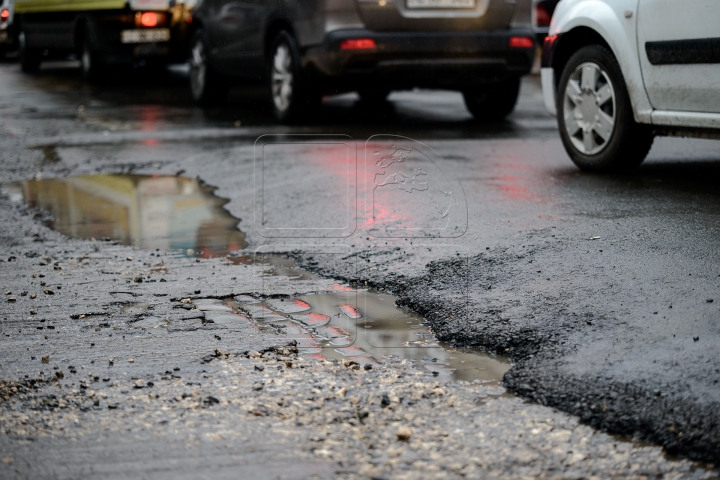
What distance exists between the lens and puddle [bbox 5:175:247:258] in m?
5.49

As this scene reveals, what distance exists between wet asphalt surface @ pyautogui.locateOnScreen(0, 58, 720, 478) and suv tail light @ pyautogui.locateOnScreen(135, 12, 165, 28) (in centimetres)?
793

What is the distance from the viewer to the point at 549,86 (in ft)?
24.0

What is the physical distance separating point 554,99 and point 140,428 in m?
5.12

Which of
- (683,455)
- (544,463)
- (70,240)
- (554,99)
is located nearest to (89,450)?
(544,463)

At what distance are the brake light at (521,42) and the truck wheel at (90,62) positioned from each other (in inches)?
322

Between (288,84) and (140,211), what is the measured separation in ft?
12.7

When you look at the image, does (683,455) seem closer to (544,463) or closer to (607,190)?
(544,463)

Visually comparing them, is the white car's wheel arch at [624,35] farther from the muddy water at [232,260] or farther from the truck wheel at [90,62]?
the truck wheel at [90,62]

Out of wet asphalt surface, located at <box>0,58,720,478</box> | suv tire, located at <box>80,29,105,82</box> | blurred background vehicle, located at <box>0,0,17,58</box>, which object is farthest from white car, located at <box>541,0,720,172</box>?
blurred background vehicle, located at <box>0,0,17,58</box>

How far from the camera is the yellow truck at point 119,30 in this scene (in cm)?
1465

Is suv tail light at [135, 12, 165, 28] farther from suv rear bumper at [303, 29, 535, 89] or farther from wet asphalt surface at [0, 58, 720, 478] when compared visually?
wet asphalt surface at [0, 58, 720, 478]

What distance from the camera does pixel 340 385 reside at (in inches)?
126

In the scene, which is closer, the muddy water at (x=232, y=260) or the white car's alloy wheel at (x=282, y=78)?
the muddy water at (x=232, y=260)

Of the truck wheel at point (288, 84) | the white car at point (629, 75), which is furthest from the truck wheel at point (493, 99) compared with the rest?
the white car at point (629, 75)
